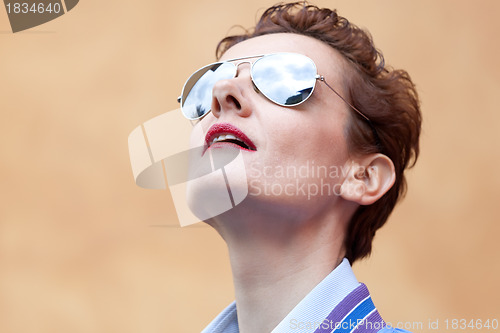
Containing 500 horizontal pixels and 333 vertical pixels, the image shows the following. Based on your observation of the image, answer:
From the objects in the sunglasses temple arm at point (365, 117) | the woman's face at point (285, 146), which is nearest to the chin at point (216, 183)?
the woman's face at point (285, 146)

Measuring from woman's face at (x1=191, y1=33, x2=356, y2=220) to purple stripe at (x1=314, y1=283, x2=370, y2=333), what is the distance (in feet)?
0.49

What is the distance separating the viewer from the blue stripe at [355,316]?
116 centimetres

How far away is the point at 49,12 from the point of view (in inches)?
93.3

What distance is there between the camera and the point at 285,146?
3.95ft

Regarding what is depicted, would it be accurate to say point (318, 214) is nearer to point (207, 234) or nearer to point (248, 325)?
point (248, 325)

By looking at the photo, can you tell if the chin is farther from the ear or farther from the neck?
the ear

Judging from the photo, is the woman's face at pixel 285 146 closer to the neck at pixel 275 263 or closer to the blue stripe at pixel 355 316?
the neck at pixel 275 263

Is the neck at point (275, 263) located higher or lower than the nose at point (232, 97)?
lower

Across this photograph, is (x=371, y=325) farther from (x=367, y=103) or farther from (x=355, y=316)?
(x=367, y=103)

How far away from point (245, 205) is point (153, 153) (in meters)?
0.34

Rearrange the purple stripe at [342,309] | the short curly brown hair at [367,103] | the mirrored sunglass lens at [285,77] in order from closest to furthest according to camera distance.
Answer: the purple stripe at [342,309] < the mirrored sunglass lens at [285,77] < the short curly brown hair at [367,103]

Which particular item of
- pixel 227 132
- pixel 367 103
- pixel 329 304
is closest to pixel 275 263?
pixel 329 304

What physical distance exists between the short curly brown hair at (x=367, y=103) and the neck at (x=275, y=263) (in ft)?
0.38

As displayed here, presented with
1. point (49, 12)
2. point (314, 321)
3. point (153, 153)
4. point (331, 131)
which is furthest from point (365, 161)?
point (49, 12)
